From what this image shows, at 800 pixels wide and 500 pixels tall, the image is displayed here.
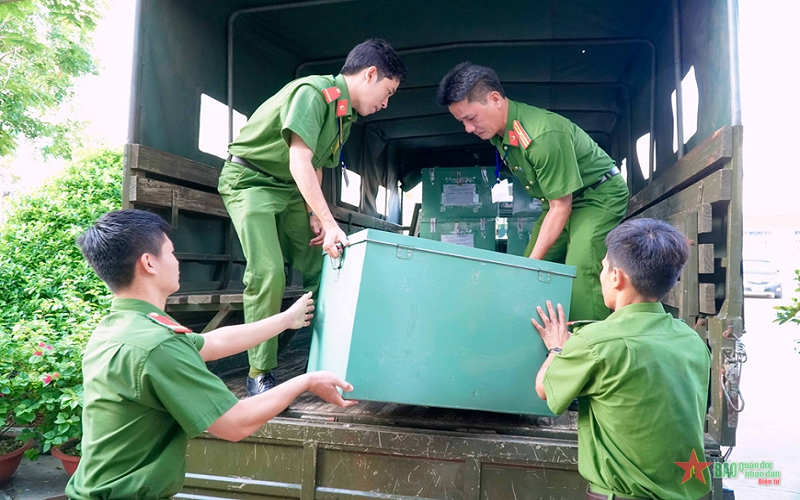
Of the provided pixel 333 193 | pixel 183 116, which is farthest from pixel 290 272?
pixel 183 116

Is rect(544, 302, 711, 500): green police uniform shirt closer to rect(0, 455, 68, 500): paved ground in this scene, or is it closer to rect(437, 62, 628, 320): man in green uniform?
rect(437, 62, 628, 320): man in green uniform

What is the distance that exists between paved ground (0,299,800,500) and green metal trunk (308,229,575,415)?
2307 millimetres

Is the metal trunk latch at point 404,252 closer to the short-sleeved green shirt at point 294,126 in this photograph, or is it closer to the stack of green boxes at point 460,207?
the short-sleeved green shirt at point 294,126

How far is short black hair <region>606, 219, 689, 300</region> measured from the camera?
1483 mm

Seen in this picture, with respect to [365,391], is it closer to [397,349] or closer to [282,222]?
[397,349]

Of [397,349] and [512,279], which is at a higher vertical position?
[512,279]

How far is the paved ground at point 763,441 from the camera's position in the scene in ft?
11.7

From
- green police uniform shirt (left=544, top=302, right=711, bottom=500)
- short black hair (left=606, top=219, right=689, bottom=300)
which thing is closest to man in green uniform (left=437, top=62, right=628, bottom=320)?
short black hair (left=606, top=219, right=689, bottom=300)

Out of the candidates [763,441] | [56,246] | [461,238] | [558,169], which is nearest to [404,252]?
[558,169]

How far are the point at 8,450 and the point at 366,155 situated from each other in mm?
3788

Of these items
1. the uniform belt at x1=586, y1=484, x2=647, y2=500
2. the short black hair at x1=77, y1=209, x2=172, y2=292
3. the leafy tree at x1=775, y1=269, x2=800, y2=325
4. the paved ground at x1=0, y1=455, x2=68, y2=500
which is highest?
the short black hair at x1=77, y1=209, x2=172, y2=292

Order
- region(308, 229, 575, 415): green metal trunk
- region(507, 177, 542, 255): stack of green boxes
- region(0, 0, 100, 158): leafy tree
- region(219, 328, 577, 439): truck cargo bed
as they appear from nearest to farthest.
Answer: region(308, 229, 575, 415): green metal trunk
region(219, 328, 577, 439): truck cargo bed
region(507, 177, 542, 255): stack of green boxes
region(0, 0, 100, 158): leafy tree

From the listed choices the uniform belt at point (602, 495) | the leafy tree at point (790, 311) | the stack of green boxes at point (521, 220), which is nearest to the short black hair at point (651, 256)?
the uniform belt at point (602, 495)

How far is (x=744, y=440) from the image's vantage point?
4.48 meters
